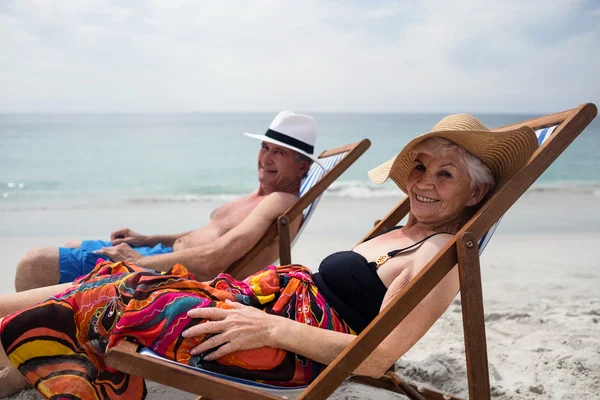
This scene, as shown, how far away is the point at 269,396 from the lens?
1695mm

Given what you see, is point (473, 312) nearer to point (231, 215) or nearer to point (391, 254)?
point (391, 254)

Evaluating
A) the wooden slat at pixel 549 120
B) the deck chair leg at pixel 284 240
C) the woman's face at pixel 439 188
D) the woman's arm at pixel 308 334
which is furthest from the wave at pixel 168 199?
the woman's arm at pixel 308 334

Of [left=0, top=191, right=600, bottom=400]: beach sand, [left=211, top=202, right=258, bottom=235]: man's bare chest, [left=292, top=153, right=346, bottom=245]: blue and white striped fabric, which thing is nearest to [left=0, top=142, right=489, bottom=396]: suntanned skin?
[left=0, top=191, right=600, bottom=400]: beach sand

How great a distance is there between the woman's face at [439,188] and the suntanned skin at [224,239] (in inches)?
48.4

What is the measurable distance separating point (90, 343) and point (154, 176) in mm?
15411

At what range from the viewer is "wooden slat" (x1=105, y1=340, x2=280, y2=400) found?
1685mm

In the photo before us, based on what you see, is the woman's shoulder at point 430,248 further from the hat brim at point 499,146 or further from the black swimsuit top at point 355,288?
the hat brim at point 499,146

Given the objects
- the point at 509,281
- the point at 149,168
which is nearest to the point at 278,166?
the point at 509,281

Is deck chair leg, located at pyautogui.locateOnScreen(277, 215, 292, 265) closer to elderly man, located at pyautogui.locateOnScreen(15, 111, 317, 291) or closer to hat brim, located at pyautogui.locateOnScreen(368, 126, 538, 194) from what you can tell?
elderly man, located at pyautogui.locateOnScreen(15, 111, 317, 291)

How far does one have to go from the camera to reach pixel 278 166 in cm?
352

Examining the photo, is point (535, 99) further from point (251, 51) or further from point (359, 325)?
point (359, 325)

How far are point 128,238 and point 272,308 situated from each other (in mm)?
1974

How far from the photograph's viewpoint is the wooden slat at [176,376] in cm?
168

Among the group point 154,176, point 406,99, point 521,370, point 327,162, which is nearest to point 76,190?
point 154,176
